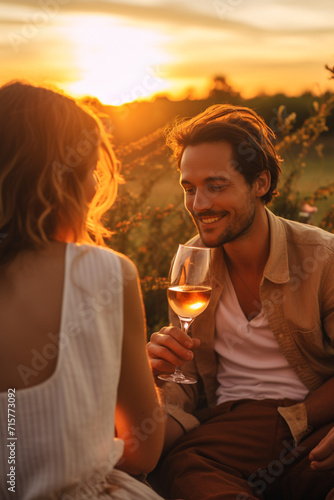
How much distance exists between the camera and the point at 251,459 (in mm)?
2740

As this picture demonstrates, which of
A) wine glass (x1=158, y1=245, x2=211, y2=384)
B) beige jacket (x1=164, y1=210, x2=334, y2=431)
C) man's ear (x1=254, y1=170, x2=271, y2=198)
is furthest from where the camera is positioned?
man's ear (x1=254, y1=170, x2=271, y2=198)

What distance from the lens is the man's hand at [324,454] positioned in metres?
2.47

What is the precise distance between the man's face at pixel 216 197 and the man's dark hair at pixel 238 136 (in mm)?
79

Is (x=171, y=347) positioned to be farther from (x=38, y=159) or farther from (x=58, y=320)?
(x=38, y=159)

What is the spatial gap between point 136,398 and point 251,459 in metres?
1.28

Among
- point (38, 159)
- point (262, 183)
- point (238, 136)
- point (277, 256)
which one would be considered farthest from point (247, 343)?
point (38, 159)

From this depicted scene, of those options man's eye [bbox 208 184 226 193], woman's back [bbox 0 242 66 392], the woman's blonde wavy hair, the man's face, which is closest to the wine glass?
the man's face

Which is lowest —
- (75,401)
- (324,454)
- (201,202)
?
(324,454)

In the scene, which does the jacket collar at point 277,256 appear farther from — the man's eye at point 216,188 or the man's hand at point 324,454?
the man's hand at point 324,454

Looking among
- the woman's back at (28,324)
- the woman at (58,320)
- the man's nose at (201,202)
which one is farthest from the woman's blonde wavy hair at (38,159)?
the man's nose at (201,202)

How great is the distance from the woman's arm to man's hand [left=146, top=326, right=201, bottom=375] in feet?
2.37

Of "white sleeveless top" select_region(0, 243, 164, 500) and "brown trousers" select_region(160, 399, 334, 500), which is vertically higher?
"white sleeveless top" select_region(0, 243, 164, 500)

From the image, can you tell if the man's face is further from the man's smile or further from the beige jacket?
the beige jacket

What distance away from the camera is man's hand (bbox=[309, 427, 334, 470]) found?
8.11 ft
